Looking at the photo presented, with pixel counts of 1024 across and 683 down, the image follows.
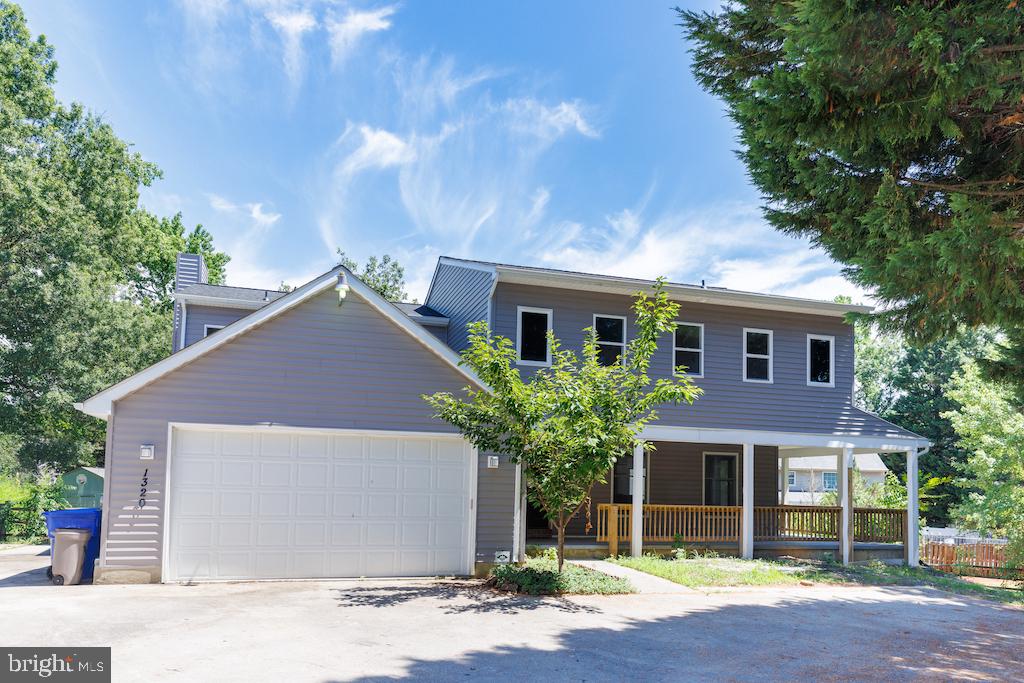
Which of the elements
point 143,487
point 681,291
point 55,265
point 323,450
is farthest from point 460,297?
point 55,265

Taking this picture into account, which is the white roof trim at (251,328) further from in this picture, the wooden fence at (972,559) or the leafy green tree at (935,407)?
the leafy green tree at (935,407)

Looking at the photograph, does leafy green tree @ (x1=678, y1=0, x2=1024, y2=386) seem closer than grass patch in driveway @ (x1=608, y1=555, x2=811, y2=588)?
Yes

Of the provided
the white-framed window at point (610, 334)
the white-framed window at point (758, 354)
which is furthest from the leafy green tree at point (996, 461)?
the white-framed window at point (610, 334)

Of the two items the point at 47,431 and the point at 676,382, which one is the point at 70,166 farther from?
the point at 676,382

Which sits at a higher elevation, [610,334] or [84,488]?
[610,334]

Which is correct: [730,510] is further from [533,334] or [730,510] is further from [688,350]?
[533,334]

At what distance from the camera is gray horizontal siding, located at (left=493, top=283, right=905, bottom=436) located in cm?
1571

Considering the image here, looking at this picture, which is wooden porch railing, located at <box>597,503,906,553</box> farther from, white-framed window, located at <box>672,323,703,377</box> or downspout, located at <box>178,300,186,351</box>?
downspout, located at <box>178,300,186,351</box>

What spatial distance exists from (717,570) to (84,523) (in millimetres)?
10359

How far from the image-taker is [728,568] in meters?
14.2

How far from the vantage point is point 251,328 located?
11.3 m

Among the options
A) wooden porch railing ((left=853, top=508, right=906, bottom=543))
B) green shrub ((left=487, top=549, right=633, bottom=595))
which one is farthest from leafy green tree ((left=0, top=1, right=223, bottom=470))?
wooden porch railing ((left=853, top=508, right=906, bottom=543))

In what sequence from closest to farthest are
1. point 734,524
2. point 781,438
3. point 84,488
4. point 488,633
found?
point 488,633 → point 781,438 → point 84,488 → point 734,524

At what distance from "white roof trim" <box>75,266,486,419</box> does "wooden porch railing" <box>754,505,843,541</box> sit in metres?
8.80
